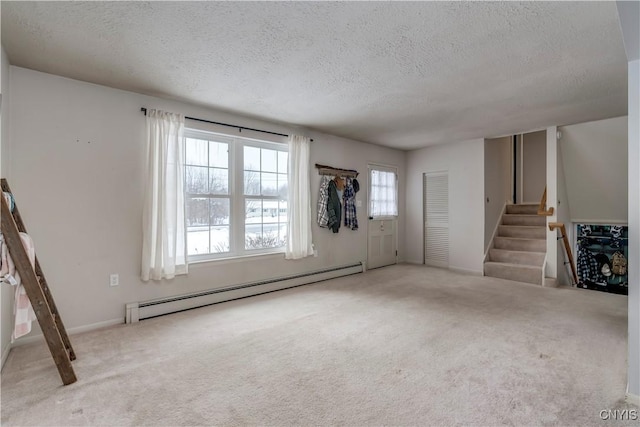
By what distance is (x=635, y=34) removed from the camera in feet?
5.36

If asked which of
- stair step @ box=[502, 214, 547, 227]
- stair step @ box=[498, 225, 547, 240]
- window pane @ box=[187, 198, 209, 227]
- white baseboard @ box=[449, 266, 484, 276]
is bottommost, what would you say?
white baseboard @ box=[449, 266, 484, 276]

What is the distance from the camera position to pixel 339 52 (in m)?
2.43

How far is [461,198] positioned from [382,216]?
4.91 feet

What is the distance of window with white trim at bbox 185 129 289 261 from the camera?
3762 mm

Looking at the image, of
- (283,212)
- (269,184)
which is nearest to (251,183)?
(269,184)

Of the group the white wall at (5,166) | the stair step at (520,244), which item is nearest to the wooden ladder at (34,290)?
the white wall at (5,166)

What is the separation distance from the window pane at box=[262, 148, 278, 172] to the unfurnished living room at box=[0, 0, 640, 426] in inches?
3.4

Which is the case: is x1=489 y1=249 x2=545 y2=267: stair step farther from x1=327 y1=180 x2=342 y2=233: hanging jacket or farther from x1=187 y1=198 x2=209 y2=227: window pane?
x1=187 y1=198 x2=209 y2=227: window pane

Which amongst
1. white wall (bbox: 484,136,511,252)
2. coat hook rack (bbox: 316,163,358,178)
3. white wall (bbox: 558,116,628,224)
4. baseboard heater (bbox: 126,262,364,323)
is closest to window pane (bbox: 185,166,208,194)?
baseboard heater (bbox: 126,262,364,323)

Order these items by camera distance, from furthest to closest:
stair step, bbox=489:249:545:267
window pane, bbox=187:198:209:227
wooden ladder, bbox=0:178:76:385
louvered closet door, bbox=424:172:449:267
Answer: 1. louvered closet door, bbox=424:172:449:267
2. stair step, bbox=489:249:545:267
3. window pane, bbox=187:198:209:227
4. wooden ladder, bbox=0:178:76:385

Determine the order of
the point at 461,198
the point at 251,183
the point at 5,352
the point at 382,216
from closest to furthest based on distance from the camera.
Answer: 1. the point at 5,352
2. the point at 251,183
3. the point at 461,198
4. the point at 382,216

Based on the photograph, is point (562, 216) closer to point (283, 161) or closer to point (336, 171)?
point (336, 171)

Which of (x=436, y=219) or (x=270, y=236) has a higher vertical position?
(x=436, y=219)

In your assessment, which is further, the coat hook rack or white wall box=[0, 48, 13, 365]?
the coat hook rack
